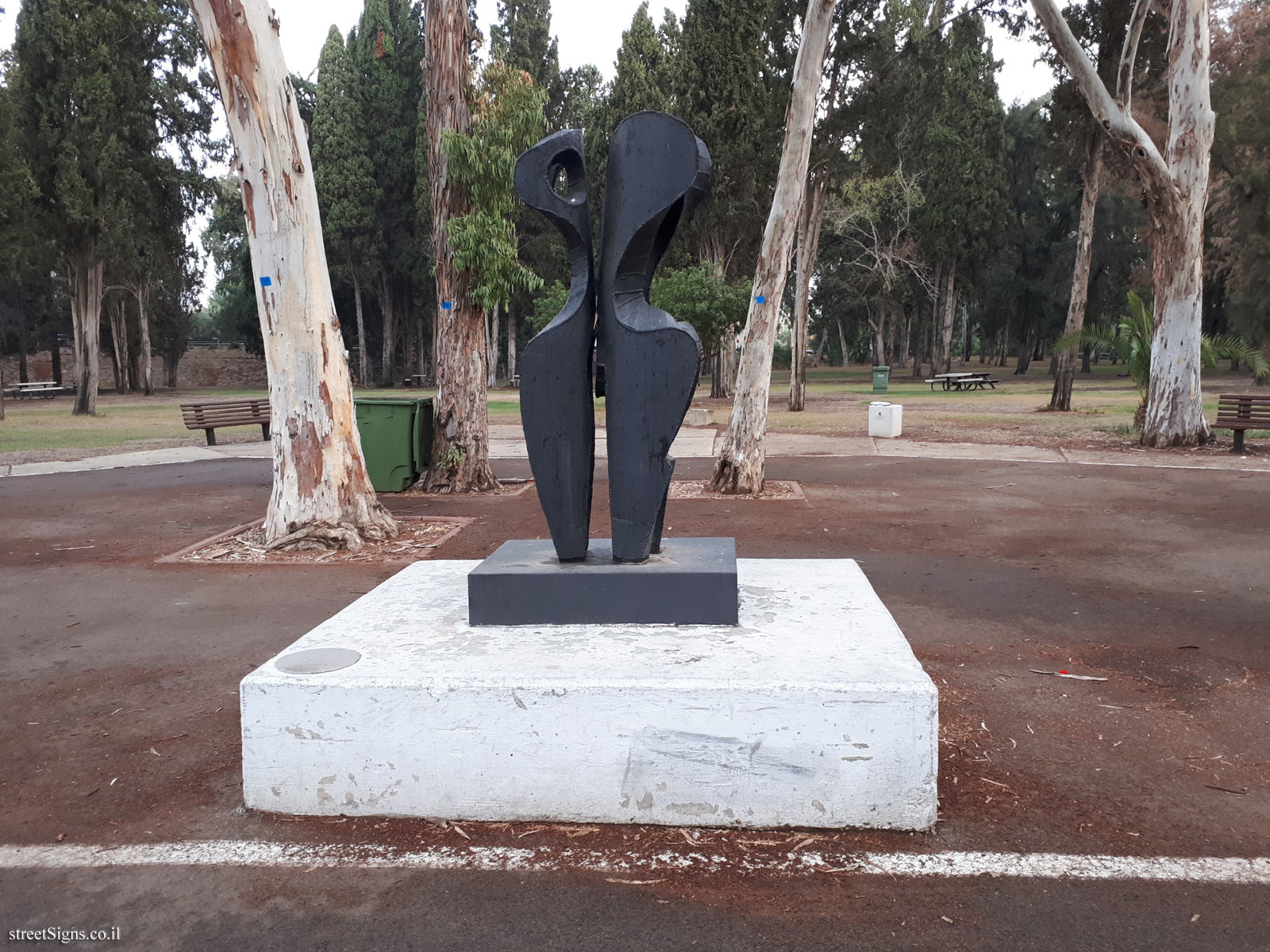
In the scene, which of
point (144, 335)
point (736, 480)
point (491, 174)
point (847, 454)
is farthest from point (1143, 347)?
point (144, 335)

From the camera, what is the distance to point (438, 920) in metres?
2.65

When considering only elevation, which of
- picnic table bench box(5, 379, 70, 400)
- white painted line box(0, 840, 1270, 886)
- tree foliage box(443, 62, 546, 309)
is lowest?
white painted line box(0, 840, 1270, 886)

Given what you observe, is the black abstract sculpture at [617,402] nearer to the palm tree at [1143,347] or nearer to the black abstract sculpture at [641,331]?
the black abstract sculpture at [641,331]

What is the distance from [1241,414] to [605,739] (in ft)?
46.3

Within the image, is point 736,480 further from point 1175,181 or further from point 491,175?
point 1175,181

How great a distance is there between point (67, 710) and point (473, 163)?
780cm

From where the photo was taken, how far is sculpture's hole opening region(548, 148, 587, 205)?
3994 millimetres

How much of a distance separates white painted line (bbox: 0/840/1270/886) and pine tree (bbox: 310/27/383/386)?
37327mm

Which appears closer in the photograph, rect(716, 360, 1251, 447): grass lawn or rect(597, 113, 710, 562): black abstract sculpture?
rect(597, 113, 710, 562): black abstract sculpture

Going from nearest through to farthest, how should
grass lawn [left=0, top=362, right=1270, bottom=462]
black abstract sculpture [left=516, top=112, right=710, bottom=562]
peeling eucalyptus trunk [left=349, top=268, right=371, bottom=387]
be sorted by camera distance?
black abstract sculpture [left=516, top=112, right=710, bottom=562] < grass lawn [left=0, top=362, right=1270, bottom=462] < peeling eucalyptus trunk [left=349, top=268, right=371, bottom=387]

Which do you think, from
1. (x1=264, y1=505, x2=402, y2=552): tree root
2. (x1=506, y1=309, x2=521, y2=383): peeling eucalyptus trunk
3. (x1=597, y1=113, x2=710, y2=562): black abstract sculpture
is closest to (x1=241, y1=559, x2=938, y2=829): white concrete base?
(x1=597, y1=113, x2=710, y2=562): black abstract sculpture

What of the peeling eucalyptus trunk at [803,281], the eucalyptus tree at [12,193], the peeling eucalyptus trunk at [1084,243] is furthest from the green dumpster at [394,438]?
the eucalyptus tree at [12,193]

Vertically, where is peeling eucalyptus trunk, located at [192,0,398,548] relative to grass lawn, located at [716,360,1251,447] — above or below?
above

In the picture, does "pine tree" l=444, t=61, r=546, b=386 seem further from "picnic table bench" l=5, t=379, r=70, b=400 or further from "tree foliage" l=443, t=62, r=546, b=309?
"picnic table bench" l=5, t=379, r=70, b=400
